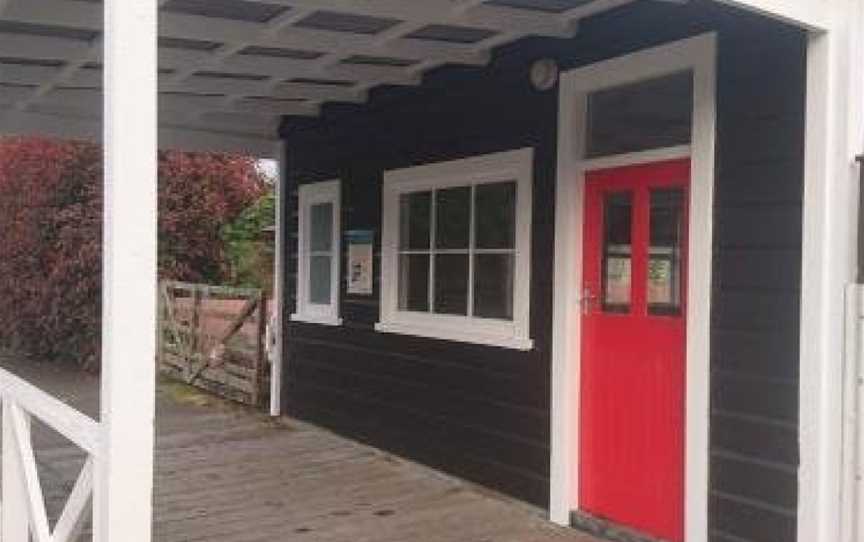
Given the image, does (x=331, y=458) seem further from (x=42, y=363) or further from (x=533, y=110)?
(x=42, y=363)

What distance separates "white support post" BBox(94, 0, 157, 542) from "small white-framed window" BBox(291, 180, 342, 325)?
209 inches

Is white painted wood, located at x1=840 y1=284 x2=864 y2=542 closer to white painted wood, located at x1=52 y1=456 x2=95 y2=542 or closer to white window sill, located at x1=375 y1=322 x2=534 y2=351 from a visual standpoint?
white window sill, located at x1=375 y1=322 x2=534 y2=351

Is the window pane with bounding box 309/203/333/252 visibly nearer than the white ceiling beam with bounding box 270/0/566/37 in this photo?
No

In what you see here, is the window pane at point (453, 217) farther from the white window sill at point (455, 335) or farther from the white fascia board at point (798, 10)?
the white fascia board at point (798, 10)

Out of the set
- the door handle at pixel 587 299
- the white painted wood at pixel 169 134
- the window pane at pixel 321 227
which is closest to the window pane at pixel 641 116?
the door handle at pixel 587 299

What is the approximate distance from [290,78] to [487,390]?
249cm

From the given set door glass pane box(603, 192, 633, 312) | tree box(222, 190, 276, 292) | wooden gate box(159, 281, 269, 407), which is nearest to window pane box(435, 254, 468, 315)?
door glass pane box(603, 192, 633, 312)

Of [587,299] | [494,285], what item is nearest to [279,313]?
[494,285]

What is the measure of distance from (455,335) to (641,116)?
2.09 metres

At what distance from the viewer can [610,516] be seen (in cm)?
548

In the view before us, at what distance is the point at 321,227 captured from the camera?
8.89 meters

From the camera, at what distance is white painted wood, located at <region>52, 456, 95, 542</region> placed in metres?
3.41

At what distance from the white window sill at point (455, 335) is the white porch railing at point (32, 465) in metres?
2.69

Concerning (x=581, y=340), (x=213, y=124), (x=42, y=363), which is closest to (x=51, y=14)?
(x=581, y=340)
